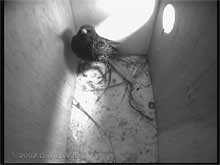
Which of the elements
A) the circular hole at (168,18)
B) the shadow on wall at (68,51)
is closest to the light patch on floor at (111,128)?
the shadow on wall at (68,51)

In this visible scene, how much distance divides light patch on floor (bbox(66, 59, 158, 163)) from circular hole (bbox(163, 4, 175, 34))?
0.73m

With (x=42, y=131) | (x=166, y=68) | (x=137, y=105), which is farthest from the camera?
(x=137, y=105)

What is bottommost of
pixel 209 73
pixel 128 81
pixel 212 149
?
pixel 212 149

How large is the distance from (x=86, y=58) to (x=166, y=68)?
34.3 inches

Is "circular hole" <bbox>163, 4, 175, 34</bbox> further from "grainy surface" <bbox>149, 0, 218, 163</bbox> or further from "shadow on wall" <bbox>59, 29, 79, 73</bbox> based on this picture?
"shadow on wall" <bbox>59, 29, 79, 73</bbox>

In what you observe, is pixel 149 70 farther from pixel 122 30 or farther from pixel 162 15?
pixel 162 15

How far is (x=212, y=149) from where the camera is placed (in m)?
0.73

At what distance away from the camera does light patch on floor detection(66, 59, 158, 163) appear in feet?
4.99

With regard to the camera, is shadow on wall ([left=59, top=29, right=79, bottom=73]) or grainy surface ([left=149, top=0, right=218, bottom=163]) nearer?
grainy surface ([left=149, top=0, right=218, bottom=163])

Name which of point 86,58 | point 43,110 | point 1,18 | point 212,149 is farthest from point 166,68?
point 1,18

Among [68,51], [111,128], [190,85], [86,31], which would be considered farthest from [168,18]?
[111,128]

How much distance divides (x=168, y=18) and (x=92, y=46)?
76 cm

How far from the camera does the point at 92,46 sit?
168cm

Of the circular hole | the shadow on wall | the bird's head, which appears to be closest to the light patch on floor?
the shadow on wall
